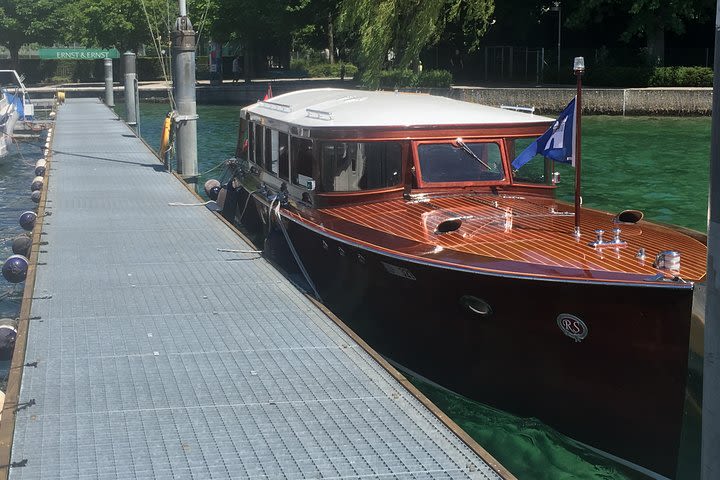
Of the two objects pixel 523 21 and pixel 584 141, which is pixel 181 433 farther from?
pixel 523 21

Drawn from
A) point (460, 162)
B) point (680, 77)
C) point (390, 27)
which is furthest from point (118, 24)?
point (460, 162)

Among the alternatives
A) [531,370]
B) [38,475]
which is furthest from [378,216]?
[38,475]

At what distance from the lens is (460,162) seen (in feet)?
37.4

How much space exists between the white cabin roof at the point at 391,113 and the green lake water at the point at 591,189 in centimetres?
312

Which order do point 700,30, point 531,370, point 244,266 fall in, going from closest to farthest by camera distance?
→ point 531,370 < point 244,266 < point 700,30

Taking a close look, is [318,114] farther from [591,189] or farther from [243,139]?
[591,189]

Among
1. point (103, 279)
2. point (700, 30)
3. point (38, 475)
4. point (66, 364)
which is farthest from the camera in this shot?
point (700, 30)

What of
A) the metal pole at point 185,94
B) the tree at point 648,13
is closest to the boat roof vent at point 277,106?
the metal pole at point 185,94

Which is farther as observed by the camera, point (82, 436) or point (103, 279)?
point (103, 279)

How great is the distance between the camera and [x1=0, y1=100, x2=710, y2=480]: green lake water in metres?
8.63

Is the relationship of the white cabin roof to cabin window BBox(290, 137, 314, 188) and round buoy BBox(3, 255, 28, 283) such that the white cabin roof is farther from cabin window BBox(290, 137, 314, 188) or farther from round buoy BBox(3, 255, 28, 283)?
round buoy BBox(3, 255, 28, 283)

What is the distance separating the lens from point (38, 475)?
19.0 ft

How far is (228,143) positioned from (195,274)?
23.7 m

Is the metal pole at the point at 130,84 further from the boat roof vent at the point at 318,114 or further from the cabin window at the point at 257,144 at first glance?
the boat roof vent at the point at 318,114
